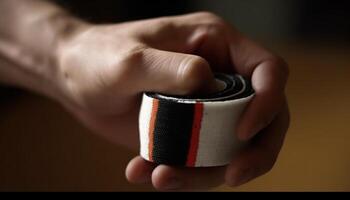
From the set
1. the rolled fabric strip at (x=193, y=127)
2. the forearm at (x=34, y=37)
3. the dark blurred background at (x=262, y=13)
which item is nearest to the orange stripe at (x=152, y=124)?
the rolled fabric strip at (x=193, y=127)

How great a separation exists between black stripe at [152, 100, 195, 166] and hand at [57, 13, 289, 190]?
0.07ft

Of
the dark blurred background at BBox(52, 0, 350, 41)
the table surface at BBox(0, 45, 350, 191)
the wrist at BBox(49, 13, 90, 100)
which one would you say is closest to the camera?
the wrist at BBox(49, 13, 90, 100)

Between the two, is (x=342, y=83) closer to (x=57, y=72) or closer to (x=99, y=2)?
(x=99, y=2)

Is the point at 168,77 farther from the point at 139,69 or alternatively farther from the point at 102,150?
the point at 102,150

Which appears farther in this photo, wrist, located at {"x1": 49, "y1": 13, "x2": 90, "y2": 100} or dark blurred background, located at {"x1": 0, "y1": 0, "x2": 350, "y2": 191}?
dark blurred background, located at {"x1": 0, "y1": 0, "x2": 350, "y2": 191}

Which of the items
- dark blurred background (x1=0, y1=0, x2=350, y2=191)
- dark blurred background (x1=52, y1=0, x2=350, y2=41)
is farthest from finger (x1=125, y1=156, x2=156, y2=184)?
dark blurred background (x1=52, y1=0, x2=350, y2=41)

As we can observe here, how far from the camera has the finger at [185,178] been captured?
→ 25.0 inches

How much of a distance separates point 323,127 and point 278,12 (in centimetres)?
54

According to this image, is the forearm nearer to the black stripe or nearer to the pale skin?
the pale skin

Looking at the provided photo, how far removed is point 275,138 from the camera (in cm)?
73

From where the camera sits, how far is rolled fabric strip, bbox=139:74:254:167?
1.94 ft

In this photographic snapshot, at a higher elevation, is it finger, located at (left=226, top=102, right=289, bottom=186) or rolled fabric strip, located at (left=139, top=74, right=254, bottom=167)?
rolled fabric strip, located at (left=139, top=74, right=254, bottom=167)

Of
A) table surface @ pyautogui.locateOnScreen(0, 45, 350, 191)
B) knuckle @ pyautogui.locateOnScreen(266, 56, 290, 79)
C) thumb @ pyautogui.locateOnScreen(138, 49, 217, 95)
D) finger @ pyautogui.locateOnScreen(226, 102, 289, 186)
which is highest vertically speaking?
thumb @ pyautogui.locateOnScreen(138, 49, 217, 95)

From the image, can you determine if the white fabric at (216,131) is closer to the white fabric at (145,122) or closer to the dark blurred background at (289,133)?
the white fabric at (145,122)
